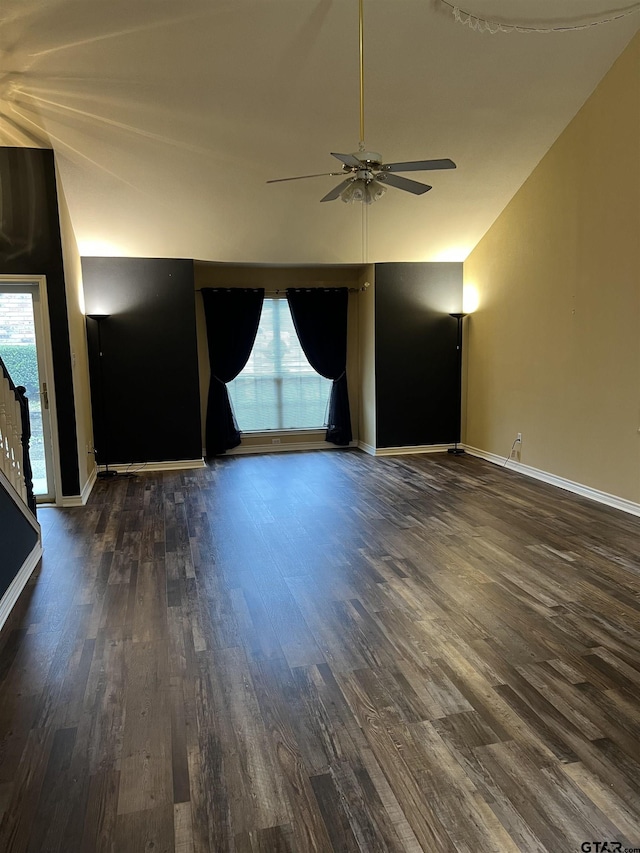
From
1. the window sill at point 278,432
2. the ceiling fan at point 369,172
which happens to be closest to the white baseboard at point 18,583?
the ceiling fan at point 369,172

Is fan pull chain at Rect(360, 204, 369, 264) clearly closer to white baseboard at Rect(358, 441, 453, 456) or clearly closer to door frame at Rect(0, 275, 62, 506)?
white baseboard at Rect(358, 441, 453, 456)

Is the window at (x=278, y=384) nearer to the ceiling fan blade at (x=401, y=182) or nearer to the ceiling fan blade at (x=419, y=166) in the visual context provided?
the ceiling fan blade at (x=401, y=182)

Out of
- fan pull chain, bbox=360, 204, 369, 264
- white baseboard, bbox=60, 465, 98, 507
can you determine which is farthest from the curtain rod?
white baseboard, bbox=60, 465, 98, 507

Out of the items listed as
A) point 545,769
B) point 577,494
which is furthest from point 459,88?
point 545,769

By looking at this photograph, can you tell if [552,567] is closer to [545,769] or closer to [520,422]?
[545,769]

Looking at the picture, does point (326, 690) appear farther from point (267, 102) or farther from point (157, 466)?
point (157, 466)

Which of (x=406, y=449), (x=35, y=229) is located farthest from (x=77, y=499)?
(x=406, y=449)

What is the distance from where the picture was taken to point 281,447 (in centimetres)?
772

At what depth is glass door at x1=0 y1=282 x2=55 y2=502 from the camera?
495 centimetres

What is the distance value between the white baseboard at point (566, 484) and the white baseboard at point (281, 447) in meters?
2.05

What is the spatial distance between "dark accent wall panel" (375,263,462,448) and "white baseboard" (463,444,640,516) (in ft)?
2.66

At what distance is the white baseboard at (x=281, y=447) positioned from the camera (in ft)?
24.7

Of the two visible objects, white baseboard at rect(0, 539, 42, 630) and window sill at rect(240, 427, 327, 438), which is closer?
white baseboard at rect(0, 539, 42, 630)

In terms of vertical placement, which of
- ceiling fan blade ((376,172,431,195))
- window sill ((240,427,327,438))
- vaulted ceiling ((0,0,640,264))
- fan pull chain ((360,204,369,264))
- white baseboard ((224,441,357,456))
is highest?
vaulted ceiling ((0,0,640,264))
